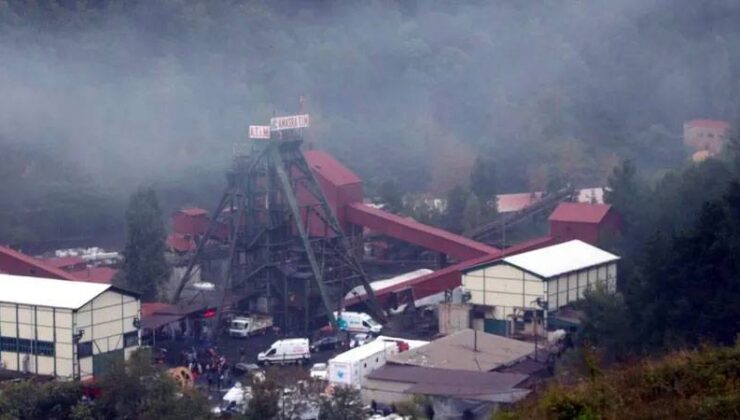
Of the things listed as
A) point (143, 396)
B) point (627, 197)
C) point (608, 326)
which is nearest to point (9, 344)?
A: point (143, 396)

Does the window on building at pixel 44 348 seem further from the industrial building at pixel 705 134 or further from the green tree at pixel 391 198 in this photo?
the industrial building at pixel 705 134

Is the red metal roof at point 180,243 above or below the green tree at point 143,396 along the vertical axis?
above

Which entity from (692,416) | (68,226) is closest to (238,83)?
(68,226)

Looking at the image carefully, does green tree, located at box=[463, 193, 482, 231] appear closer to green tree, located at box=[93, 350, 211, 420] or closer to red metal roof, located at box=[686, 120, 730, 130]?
red metal roof, located at box=[686, 120, 730, 130]

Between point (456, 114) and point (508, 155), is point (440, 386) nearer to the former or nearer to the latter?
point (508, 155)

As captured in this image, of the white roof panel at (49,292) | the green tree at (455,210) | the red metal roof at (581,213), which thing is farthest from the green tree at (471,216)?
the white roof panel at (49,292)

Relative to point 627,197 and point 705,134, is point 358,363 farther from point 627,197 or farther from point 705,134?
point 705,134

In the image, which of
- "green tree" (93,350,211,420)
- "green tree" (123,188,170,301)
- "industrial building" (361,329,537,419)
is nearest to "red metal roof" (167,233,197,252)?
"green tree" (123,188,170,301)
